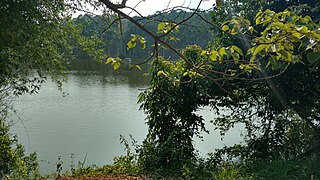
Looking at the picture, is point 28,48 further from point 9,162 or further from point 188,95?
point 9,162

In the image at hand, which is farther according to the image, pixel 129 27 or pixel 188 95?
pixel 129 27

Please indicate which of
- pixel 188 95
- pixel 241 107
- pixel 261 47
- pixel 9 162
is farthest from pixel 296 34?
pixel 9 162

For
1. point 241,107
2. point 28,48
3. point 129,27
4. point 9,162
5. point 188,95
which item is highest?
point 129,27

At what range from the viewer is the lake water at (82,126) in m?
7.01

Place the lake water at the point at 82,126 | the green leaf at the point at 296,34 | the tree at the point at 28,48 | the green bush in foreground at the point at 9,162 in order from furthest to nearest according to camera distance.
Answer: the lake water at the point at 82,126 → the green bush in foreground at the point at 9,162 → the tree at the point at 28,48 → the green leaf at the point at 296,34

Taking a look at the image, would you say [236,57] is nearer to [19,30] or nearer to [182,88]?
[19,30]

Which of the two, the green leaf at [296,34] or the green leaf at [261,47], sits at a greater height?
the green leaf at [296,34]

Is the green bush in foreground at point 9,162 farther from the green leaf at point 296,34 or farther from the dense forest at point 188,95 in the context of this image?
the green leaf at point 296,34

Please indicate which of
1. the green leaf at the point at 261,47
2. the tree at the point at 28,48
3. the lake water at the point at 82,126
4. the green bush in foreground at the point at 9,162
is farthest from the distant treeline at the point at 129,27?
the green bush in foreground at the point at 9,162

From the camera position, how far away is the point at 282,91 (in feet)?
13.2

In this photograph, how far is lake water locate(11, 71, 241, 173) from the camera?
7.01 m

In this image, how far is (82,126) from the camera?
9297 mm

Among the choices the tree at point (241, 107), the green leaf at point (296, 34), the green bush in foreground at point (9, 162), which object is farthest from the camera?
the green bush in foreground at point (9, 162)

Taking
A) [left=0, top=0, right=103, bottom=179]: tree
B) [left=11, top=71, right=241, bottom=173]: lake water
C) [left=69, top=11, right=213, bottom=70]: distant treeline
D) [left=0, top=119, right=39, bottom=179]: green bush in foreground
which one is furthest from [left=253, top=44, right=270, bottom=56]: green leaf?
[left=0, top=119, right=39, bottom=179]: green bush in foreground
